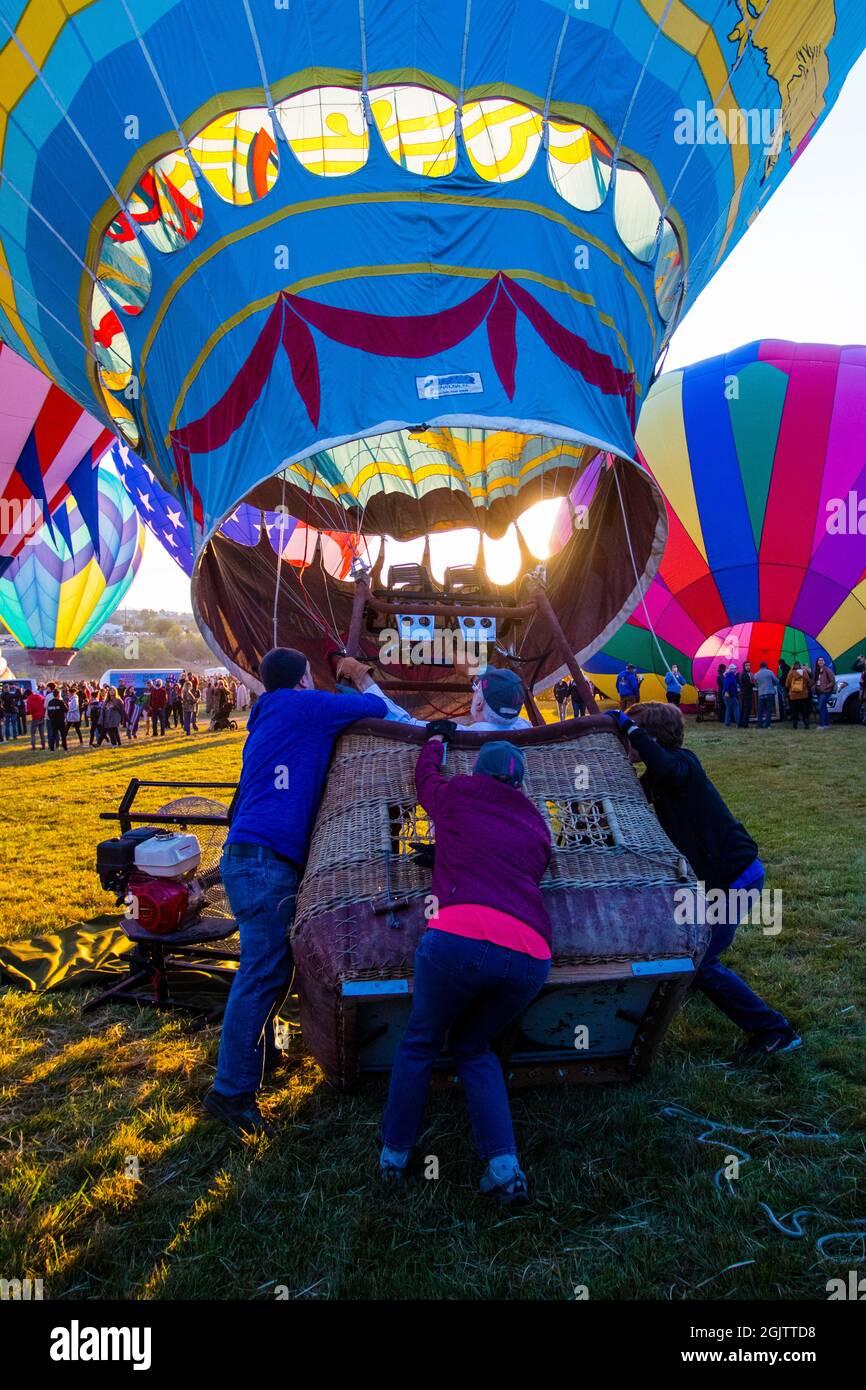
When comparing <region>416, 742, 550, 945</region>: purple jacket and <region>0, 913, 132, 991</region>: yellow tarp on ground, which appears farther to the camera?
<region>0, 913, 132, 991</region>: yellow tarp on ground

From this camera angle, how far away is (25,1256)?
8.18ft

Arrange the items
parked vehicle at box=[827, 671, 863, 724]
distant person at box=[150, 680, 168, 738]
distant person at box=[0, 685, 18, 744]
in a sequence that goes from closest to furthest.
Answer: parked vehicle at box=[827, 671, 863, 724] → distant person at box=[150, 680, 168, 738] → distant person at box=[0, 685, 18, 744]

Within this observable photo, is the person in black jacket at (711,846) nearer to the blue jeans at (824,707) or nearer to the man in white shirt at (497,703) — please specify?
the man in white shirt at (497,703)

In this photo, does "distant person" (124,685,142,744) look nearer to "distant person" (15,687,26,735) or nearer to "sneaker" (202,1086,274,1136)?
"distant person" (15,687,26,735)

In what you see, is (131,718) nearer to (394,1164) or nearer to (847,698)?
(847,698)

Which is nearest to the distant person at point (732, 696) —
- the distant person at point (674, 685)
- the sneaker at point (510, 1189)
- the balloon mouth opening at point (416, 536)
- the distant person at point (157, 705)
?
the distant person at point (674, 685)

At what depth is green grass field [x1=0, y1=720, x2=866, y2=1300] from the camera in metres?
2.38

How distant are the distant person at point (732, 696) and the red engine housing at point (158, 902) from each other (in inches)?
587

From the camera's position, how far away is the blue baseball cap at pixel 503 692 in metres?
3.35

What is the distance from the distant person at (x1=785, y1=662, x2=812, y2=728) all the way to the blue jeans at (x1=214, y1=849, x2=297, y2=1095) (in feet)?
48.6

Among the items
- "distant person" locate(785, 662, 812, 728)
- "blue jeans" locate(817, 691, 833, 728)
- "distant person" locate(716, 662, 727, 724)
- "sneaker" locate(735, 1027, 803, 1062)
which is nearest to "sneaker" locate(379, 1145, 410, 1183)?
"sneaker" locate(735, 1027, 803, 1062)
